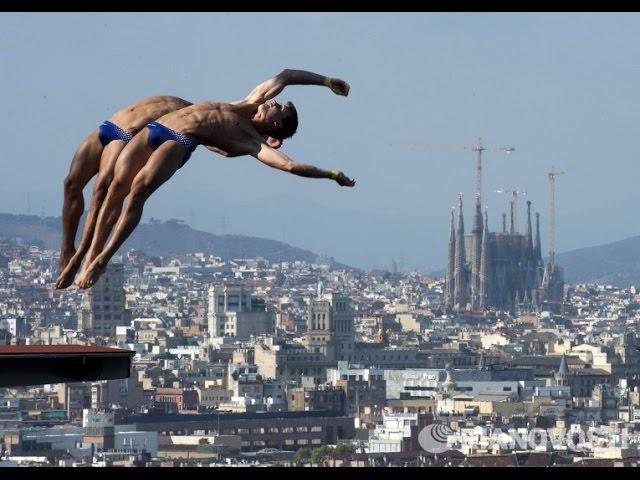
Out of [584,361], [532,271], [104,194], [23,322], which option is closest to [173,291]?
[532,271]

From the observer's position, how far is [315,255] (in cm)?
16788

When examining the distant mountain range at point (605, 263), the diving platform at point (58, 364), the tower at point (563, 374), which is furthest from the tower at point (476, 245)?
the diving platform at point (58, 364)

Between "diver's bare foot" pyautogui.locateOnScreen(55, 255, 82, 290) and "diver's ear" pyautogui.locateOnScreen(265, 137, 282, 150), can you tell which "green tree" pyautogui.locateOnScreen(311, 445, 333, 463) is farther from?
"diver's ear" pyautogui.locateOnScreen(265, 137, 282, 150)

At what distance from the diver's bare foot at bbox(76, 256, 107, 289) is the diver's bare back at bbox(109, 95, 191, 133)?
0.29 metres

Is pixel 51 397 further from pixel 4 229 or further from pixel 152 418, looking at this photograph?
pixel 4 229

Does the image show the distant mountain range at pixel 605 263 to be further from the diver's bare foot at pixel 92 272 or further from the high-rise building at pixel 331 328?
the diver's bare foot at pixel 92 272

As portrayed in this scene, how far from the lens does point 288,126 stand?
20.2ft

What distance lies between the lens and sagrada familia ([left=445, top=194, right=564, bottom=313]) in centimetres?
12431

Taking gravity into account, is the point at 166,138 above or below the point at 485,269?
below

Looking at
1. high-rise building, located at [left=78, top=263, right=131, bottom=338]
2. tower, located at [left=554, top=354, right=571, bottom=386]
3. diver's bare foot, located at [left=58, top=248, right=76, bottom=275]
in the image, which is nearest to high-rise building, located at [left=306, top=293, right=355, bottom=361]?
high-rise building, located at [left=78, top=263, right=131, bottom=338]

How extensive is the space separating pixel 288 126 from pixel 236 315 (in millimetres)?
100566

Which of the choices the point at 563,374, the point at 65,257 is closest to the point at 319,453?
the point at 563,374

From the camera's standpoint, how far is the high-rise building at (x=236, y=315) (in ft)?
349

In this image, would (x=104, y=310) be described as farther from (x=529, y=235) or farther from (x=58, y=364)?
(x=58, y=364)
